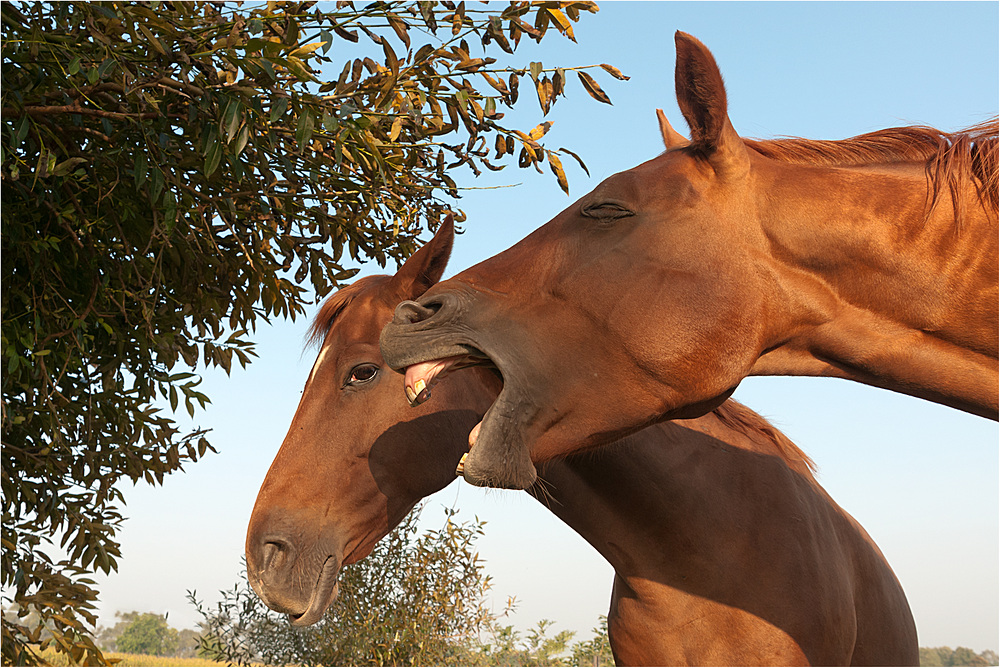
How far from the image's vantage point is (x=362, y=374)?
328 cm

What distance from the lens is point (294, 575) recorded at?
2.90 meters

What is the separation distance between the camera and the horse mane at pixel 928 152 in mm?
1934

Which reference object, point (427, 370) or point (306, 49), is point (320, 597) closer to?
point (427, 370)

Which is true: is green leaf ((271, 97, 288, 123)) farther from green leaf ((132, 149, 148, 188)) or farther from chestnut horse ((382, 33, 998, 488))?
chestnut horse ((382, 33, 998, 488))

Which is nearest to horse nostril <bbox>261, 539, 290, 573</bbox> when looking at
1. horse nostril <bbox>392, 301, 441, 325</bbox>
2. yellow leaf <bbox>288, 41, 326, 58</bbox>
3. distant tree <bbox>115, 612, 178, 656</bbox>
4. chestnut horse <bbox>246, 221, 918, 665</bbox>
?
chestnut horse <bbox>246, 221, 918, 665</bbox>

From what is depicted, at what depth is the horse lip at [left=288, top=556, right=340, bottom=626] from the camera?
292 centimetres

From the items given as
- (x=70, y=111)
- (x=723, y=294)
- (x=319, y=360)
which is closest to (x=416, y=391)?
(x=723, y=294)

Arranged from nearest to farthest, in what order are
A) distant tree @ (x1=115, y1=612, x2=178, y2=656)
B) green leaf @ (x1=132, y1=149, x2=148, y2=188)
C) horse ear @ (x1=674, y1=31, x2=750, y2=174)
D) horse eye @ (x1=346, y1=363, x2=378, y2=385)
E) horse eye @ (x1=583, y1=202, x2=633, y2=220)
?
horse ear @ (x1=674, y1=31, x2=750, y2=174) < horse eye @ (x1=583, y1=202, x2=633, y2=220) < green leaf @ (x1=132, y1=149, x2=148, y2=188) < horse eye @ (x1=346, y1=363, x2=378, y2=385) < distant tree @ (x1=115, y1=612, x2=178, y2=656)

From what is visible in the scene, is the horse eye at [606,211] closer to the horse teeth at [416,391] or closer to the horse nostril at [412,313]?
the horse nostril at [412,313]

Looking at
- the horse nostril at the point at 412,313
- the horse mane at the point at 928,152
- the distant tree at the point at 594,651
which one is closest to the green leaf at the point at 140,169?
the horse nostril at the point at 412,313

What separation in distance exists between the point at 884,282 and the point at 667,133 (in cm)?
118

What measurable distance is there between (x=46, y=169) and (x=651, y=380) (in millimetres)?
2380

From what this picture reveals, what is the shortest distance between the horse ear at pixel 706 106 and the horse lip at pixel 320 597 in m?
2.01

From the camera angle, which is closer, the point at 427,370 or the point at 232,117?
the point at 427,370
